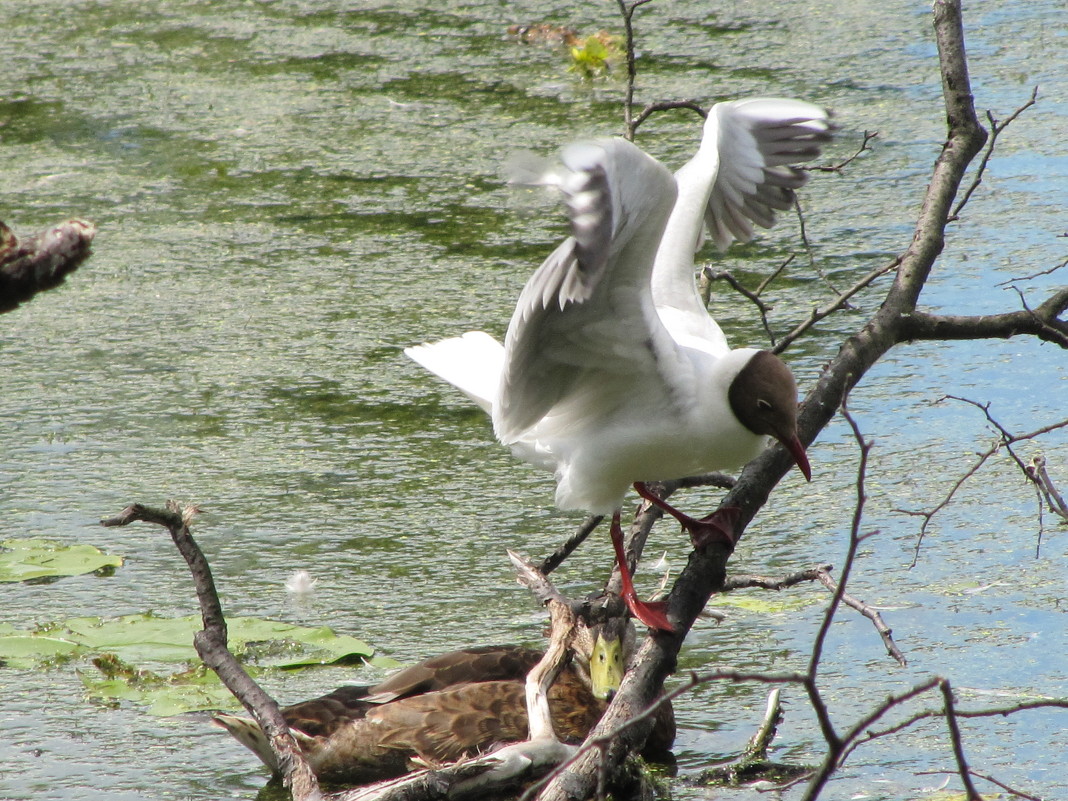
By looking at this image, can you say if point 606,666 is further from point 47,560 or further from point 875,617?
point 47,560

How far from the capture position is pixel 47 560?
3.22m

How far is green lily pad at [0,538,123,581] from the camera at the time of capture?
10.4 feet

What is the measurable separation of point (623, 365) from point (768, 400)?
261 mm

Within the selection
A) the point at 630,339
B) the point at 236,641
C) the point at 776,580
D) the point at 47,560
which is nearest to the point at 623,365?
the point at 630,339

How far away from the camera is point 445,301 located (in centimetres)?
455

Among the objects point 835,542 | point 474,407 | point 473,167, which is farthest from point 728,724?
point 473,167

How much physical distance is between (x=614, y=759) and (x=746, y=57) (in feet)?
16.0

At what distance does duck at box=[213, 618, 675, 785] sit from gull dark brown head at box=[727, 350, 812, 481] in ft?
1.45

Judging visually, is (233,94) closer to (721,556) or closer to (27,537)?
(27,537)

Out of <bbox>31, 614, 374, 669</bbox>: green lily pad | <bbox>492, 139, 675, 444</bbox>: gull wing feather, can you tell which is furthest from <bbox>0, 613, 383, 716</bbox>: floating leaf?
<bbox>492, 139, 675, 444</bbox>: gull wing feather

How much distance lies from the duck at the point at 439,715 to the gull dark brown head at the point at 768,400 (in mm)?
443

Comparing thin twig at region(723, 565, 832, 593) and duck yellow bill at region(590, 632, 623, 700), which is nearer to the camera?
thin twig at region(723, 565, 832, 593)

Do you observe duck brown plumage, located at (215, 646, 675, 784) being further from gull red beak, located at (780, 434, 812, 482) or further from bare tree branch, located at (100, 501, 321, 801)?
gull red beak, located at (780, 434, 812, 482)

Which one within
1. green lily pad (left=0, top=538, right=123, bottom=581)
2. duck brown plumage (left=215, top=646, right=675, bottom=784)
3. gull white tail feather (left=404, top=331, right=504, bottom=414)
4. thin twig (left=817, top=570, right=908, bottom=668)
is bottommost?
green lily pad (left=0, top=538, right=123, bottom=581)
